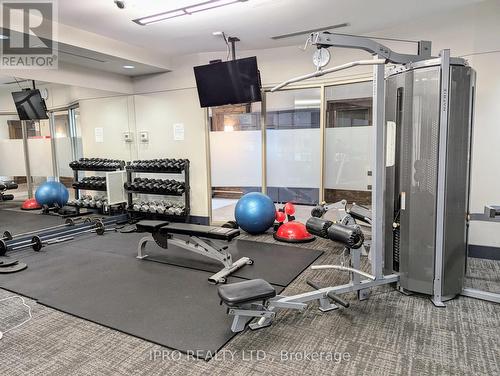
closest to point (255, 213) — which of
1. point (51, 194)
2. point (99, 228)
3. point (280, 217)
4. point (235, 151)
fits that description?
point (280, 217)

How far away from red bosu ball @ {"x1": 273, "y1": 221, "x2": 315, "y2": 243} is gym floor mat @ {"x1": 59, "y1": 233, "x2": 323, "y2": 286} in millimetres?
189

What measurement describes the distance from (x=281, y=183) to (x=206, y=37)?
7.45 feet

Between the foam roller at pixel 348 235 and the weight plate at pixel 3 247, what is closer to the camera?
the foam roller at pixel 348 235

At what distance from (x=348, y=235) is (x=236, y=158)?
3.01 m

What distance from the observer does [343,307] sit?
Result: 2551 mm

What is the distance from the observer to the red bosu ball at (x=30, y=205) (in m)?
4.26

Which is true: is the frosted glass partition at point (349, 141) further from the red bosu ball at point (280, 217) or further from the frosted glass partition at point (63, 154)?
the frosted glass partition at point (63, 154)

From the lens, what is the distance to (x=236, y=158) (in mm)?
5164

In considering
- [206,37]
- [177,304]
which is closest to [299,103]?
[206,37]

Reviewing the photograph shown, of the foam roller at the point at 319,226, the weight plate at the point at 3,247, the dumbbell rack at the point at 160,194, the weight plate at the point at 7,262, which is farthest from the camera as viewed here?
the dumbbell rack at the point at 160,194

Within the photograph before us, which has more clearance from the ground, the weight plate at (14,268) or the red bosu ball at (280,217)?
the red bosu ball at (280,217)

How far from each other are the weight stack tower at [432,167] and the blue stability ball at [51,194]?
418 cm

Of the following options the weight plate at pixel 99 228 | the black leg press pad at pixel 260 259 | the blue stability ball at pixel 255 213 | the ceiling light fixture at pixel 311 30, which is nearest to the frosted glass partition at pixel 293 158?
the blue stability ball at pixel 255 213

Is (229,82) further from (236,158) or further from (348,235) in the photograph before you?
(348,235)
